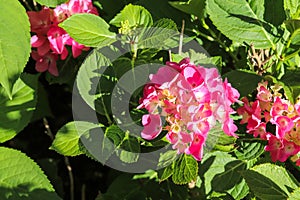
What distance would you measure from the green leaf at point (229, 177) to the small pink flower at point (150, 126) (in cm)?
35

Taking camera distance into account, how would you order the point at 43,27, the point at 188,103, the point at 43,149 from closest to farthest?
1. the point at 188,103
2. the point at 43,27
3. the point at 43,149

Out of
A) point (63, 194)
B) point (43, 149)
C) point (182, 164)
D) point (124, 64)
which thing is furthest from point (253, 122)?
point (43, 149)

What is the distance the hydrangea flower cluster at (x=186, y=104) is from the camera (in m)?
1.30

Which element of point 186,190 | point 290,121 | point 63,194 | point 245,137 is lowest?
point 63,194

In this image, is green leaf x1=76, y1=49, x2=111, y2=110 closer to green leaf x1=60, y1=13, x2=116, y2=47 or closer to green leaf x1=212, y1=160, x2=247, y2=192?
green leaf x1=60, y1=13, x2=116, y2=47

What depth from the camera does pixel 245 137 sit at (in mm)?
1574

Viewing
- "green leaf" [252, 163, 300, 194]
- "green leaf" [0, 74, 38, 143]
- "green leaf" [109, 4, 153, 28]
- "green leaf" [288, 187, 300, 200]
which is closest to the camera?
"green leaf" [288, 187, 300, 200]

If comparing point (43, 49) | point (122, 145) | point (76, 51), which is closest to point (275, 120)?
point (122, 145)

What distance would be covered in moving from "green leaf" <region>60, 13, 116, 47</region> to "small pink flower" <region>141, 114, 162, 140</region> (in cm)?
25

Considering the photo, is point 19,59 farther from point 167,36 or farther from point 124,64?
point 167,36

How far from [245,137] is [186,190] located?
0.29 m

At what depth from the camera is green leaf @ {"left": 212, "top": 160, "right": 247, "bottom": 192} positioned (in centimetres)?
160

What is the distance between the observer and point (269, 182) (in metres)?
1.38

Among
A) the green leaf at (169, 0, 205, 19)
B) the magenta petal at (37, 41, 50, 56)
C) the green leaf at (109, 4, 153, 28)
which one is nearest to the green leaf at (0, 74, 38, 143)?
the magenta petal at (37, 41, 50, 56)
